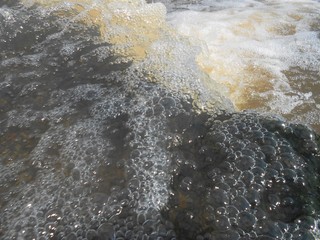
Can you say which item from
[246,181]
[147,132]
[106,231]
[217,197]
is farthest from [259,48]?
[106,231]

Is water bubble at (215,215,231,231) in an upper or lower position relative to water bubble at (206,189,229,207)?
lower

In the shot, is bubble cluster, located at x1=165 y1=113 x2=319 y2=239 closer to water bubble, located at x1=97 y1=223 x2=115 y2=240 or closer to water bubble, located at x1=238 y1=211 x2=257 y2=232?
water bubble, located at x1=238 y1=211 x2=257 y2=232

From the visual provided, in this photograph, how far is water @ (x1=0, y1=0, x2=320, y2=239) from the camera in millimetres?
1339

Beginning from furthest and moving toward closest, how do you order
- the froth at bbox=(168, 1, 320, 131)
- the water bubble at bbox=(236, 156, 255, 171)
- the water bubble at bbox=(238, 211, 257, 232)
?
the froth at bbox=(168, 1, 320, 131) < the water bubble at bbox=(236, 156, 255, 171) < the water bubble at bbox=(238, 211, 257, 232)

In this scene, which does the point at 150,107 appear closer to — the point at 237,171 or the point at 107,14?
the point at 237,171

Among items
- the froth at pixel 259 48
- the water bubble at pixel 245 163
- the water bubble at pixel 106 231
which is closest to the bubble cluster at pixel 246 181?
the water bubble at pixel 245 163

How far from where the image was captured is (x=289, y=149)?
1.53m


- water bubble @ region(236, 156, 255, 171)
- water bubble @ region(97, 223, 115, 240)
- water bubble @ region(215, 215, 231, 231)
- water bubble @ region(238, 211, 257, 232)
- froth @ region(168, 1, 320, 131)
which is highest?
water bubble @ region(236, 156, 255, 171)

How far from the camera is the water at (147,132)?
1339 millimetres

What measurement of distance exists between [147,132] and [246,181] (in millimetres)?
567

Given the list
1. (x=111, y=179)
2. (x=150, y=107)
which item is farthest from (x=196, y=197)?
(x=150, y=107)

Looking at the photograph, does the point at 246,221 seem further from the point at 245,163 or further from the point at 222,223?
the point at 245,163

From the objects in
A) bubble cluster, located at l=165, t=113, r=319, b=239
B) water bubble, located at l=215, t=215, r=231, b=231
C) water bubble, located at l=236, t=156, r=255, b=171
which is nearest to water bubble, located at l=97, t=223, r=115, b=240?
bubble cluster, located at l=165, t=113, r=319, b=239

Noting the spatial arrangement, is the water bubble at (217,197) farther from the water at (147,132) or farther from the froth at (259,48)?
the froth at (259,48)
